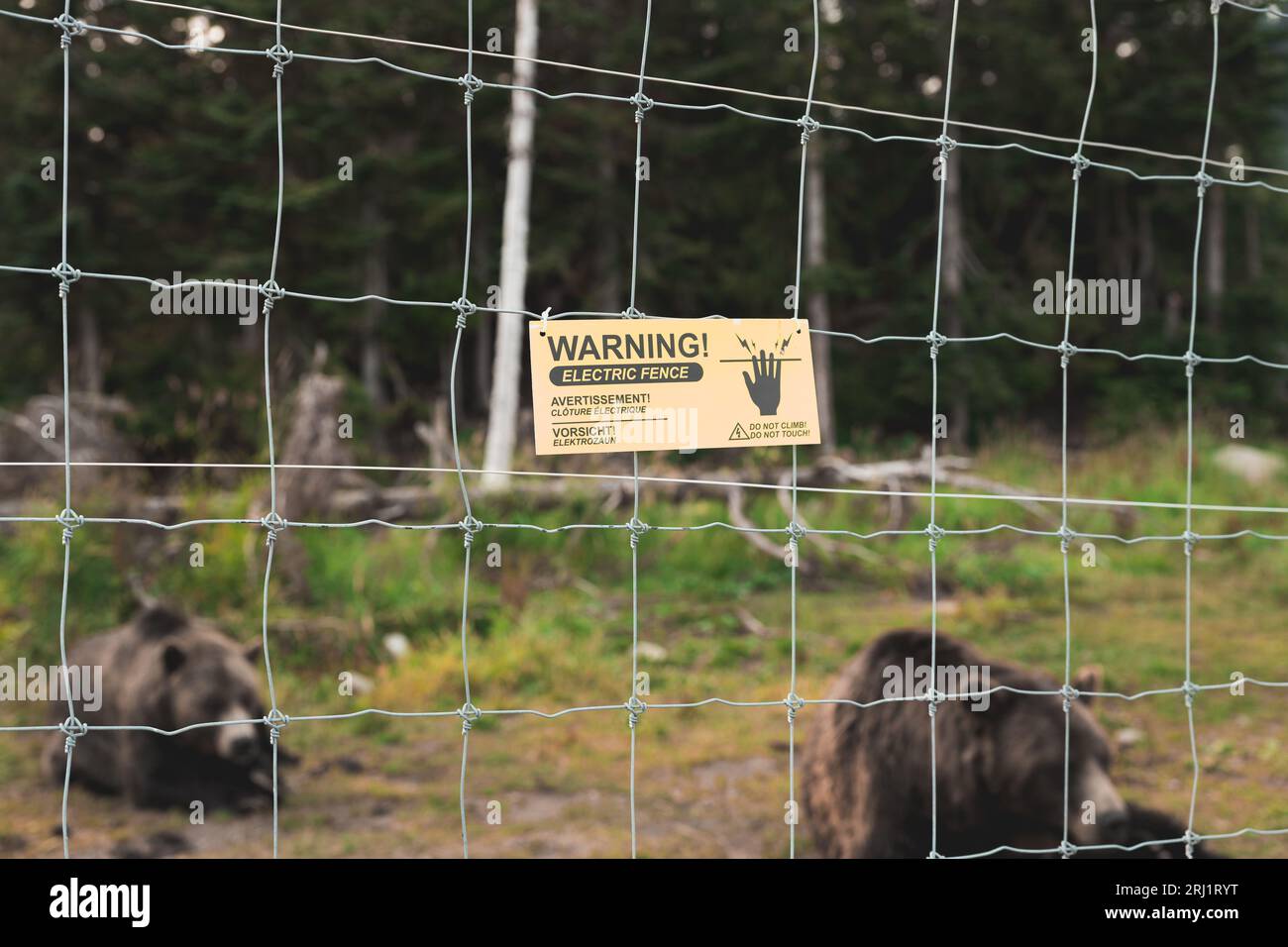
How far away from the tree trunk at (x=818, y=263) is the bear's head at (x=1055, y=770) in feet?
25.1

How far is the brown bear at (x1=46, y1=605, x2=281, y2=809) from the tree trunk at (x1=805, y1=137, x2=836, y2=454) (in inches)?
301

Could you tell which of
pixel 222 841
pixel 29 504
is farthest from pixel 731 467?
pixel 222 841

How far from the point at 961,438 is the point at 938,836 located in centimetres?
892

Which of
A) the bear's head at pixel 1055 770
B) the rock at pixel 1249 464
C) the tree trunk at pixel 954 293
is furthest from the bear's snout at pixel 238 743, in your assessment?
the tree trunk at pixel 954 293

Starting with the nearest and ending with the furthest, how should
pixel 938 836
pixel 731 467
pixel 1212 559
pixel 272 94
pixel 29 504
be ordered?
pixel 938 836, pixel 29 504, pixel 1212 559, pixel 731 467, pixel 272 94

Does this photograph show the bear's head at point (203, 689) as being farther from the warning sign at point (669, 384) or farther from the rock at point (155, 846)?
the warning sign at point (669, 384)

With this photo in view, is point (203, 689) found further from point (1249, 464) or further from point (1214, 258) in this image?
point (1214, 258)

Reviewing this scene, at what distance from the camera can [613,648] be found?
5914 millimetres

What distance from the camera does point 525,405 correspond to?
1204 centimetres

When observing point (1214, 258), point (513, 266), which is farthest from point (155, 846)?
point (1214, 258)

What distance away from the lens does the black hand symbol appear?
248 cm

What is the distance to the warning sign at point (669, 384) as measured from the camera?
94.7 inches

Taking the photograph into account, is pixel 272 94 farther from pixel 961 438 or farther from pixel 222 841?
pixel 222 841

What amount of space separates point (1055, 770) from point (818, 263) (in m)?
8.69
